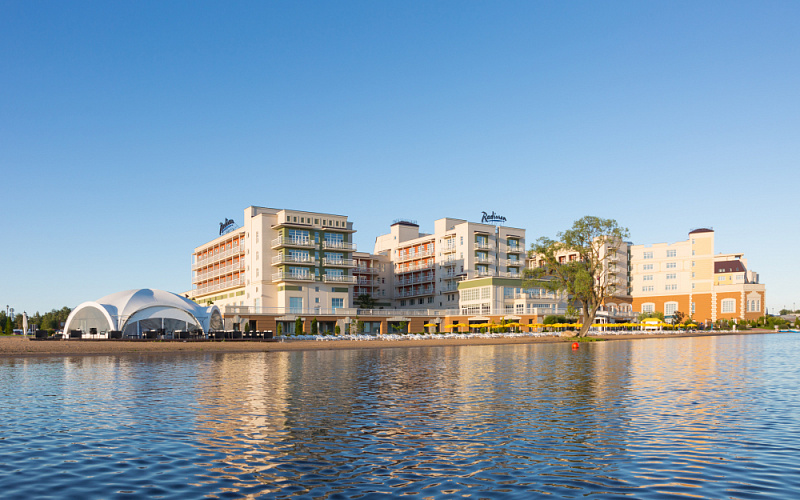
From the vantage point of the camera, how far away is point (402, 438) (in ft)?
44.3

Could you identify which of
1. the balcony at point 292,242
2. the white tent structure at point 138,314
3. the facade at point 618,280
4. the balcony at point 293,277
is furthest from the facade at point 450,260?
Answer: the white tent structure at point 138,314

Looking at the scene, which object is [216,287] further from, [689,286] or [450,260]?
[689,286]

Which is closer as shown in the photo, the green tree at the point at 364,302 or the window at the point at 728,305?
the green tree at the point at 364,302

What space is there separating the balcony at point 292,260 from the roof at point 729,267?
107045mm

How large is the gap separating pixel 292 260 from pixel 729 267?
112m

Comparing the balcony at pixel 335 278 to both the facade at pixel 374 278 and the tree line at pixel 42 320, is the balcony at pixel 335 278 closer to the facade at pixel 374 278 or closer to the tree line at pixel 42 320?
the facade at pixel 374 278

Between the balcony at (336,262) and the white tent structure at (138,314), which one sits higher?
the balcony at (336,262)

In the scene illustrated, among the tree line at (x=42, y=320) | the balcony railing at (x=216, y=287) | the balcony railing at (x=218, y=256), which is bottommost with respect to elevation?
the tree line at (x=42, y=320)

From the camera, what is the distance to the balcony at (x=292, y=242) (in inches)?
3565

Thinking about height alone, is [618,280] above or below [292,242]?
below

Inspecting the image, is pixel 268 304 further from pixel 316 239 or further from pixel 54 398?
pixel 54 398

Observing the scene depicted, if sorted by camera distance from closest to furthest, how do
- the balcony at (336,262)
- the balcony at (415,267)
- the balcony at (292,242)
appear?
the balcony at (292,242), the balcony at (336,262), the balcony at (415,267)

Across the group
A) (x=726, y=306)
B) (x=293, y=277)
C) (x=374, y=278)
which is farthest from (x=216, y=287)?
(x=726, y=306)

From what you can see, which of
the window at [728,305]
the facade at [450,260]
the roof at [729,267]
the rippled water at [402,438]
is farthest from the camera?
the roof at [729,267]
